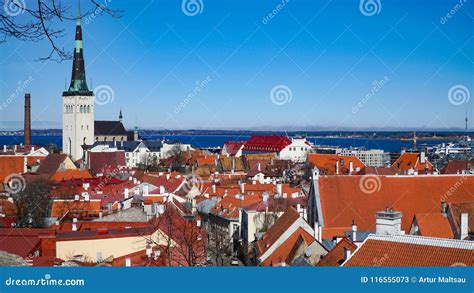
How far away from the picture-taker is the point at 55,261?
7.63 m

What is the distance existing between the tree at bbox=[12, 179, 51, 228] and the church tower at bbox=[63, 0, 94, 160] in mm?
22506

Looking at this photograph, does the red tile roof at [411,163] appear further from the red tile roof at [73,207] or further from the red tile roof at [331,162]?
the red tile roof at [73,207]

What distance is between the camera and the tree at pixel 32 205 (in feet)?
40.9

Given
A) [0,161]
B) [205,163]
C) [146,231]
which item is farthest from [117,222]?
[205,163]

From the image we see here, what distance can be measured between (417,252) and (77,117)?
114ft

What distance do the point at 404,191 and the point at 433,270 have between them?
7820mm

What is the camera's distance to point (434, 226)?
384 inches

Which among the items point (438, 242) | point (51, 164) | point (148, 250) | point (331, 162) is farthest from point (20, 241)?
point (331, 162)

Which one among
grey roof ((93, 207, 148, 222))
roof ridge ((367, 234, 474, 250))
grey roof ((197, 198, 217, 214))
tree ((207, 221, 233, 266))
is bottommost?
tree ((207, 221, 233, 266))

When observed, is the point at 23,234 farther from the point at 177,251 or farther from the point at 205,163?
the point at 205,163

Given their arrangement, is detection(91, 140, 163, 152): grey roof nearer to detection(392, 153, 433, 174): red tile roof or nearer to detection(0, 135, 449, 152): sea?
detection(0, 135, 449, 152): sea

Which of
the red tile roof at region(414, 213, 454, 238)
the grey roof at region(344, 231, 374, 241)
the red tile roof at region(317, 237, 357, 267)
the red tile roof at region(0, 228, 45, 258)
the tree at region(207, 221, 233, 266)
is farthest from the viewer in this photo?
the grey roof at region(344, 231, 374, 241)

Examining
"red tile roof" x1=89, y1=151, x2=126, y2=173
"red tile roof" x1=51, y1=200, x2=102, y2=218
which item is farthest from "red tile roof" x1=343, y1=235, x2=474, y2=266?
"red tile roof" x1=89, y1=151, x2=126, y2=173

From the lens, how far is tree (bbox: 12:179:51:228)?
1248 cm
